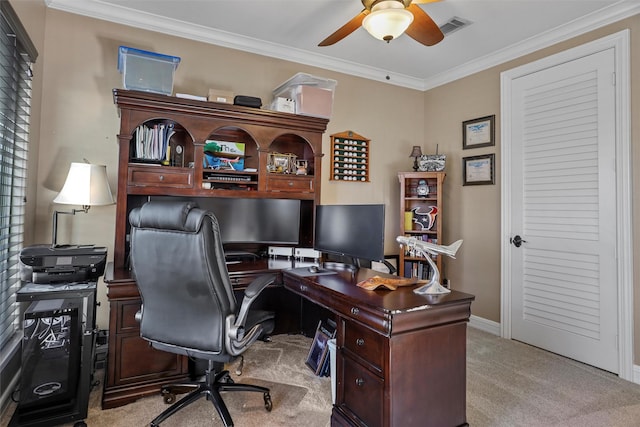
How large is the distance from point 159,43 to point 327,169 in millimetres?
1851

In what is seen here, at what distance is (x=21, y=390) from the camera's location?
1.76m

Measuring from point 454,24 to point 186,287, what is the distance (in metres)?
2.83

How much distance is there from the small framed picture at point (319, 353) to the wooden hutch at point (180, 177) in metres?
0.50

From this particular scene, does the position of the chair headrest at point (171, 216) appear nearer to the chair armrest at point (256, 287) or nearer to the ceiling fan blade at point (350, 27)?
the chair armrest at point (256, 287)

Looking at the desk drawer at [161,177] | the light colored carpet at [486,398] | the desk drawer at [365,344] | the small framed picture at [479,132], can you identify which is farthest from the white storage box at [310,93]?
the light colored carpet at [486,398]

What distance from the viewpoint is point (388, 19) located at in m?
1.94

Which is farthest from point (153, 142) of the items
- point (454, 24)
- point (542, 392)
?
point (542, 392)

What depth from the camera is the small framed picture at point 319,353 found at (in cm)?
244

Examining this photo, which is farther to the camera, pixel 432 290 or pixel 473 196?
pixel 473 196

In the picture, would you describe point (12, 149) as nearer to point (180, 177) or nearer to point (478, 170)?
point (180, 177)

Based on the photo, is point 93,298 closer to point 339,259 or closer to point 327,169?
point 339,259

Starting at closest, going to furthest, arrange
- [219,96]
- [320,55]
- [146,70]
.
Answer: [146,70] < [219,96] < [320,55]

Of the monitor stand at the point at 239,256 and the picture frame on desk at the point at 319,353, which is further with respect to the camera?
the monitor stand at the point at 239,256

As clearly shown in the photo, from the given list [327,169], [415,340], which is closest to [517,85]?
[327,169]
